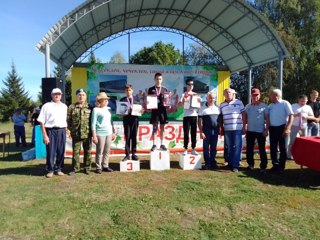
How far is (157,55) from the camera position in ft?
133

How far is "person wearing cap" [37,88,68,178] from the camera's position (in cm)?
709

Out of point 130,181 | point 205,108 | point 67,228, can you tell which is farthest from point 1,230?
point 205,108

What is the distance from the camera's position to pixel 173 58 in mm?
42656

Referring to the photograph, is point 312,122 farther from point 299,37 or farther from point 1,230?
point 299,37

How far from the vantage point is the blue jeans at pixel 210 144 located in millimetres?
7645

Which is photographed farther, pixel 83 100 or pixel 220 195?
pixel 83 100

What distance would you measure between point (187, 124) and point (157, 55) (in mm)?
33649

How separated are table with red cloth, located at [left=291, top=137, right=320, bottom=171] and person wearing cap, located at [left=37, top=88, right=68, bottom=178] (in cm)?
509

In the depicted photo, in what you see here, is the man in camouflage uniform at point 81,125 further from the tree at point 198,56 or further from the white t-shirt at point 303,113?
the tree at point 198,56

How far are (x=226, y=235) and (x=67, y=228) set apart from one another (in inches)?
88.4

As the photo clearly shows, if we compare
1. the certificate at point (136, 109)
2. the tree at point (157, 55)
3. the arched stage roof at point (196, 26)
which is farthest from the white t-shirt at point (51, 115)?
the tree at point (157, 55)

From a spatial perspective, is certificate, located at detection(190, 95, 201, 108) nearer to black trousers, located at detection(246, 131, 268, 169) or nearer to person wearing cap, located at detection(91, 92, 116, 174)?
black trousers, located at detection(246, 131, 268, 169)

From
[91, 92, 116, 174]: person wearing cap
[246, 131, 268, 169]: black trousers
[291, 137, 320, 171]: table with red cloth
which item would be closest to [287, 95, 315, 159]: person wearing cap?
[291, 137, 320, 171]: table with red cloth

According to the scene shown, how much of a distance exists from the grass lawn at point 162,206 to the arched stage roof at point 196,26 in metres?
8.87
